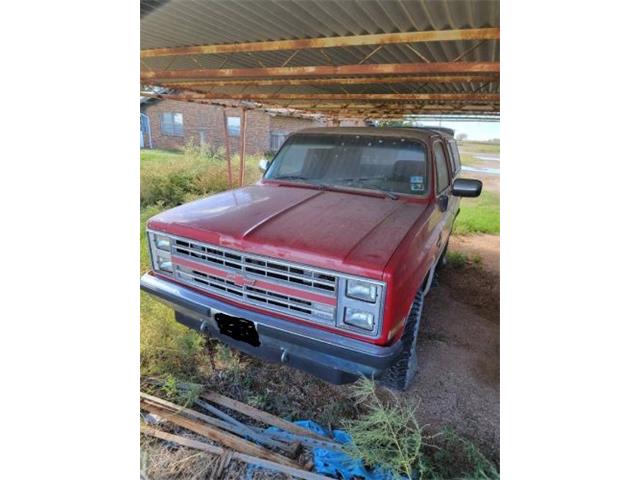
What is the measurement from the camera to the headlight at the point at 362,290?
1888 mm

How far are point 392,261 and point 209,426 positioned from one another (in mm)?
1619

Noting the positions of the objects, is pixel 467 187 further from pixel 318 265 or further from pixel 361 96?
pixel 361 96

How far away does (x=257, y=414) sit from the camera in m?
2.40

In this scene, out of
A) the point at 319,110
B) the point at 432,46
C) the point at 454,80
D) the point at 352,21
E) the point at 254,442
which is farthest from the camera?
the point at 319,110

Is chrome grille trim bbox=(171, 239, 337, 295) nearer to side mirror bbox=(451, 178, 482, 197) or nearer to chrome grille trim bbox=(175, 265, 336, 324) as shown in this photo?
chrome grille trim bbox=(175, 265, 336, 324)

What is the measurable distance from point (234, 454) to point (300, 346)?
76 centimetres

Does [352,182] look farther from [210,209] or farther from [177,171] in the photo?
[177,171]

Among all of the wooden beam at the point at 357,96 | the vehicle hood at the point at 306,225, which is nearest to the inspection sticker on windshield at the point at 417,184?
the vehicle hood at the point at 306,225

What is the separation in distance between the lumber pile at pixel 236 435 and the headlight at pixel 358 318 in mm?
787

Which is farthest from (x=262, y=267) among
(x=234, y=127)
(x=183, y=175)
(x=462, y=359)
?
(x=234, y=127)

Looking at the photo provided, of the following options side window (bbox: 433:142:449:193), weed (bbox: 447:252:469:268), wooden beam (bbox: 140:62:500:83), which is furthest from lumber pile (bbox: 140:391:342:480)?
weed (bbox: 447:252:469:268)

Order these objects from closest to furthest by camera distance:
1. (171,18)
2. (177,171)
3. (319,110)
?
(171,18) < (177,171) < (319,110)

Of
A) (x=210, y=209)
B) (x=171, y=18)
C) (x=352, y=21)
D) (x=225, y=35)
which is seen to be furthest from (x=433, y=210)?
(x=171, y=18)

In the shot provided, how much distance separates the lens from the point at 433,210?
2.81 m
